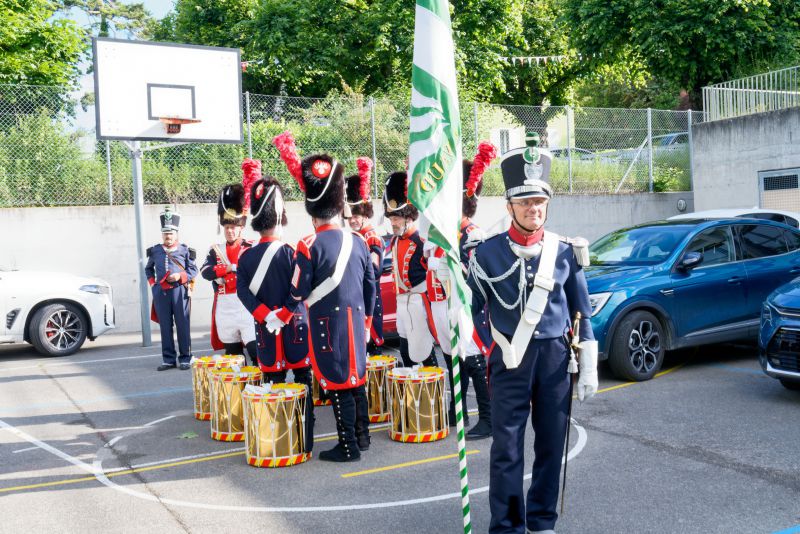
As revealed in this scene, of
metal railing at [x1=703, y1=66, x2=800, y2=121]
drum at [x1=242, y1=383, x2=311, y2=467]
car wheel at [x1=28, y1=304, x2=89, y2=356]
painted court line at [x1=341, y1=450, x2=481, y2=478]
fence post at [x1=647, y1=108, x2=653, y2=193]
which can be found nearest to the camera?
painted court line at [x1=341, y1=450, x2=481, y2=478]

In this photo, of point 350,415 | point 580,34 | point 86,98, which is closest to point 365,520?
point 350,415

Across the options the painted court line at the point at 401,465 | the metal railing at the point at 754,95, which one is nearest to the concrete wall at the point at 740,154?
the metal railing at the point at 754,95

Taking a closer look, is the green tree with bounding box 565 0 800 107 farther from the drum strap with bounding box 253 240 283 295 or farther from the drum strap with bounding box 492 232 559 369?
the drum strap with bounding box 492 232 559 369

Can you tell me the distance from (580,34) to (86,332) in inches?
787

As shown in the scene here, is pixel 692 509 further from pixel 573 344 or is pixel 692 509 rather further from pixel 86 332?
pixel 86 332

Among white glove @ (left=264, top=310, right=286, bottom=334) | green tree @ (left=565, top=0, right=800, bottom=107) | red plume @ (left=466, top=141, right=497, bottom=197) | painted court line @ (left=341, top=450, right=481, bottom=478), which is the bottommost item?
painted court line @ (left=341, top=450, right=481, bottom=478)

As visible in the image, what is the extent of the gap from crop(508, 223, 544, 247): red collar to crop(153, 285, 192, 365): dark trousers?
276 inches

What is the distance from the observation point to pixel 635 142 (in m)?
21.5

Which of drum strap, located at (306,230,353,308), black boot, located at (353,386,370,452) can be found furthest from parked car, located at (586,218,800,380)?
drum strap, located at (306,230,353,308)

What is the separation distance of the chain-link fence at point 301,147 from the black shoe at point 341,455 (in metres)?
9.08

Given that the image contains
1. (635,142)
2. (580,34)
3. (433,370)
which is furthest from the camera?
(580,34)

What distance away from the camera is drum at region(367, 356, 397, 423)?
24.8 ft

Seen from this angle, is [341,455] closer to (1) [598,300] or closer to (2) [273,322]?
(2) [273,322]

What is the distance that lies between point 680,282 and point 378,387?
12.1 ft
